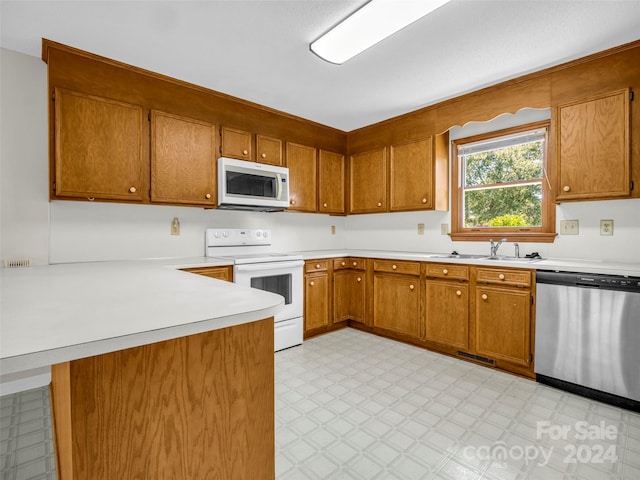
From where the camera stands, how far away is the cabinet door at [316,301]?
3.38 meters

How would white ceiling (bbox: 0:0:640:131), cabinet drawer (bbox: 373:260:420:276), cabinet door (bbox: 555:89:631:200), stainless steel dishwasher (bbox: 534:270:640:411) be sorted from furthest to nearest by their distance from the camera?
cabinet drawer (bbox: 373:260:420:276), cabinet door (bbox: 555:89:631:200), stainless steel dishwasher (bbox: 534:270:640:411), white ceiling (bbox: 0:0:640:131)

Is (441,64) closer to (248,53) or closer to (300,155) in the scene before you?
(248,53)

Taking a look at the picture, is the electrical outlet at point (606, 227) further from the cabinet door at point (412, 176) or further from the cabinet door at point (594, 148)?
the cabinet door at point (412, 176)

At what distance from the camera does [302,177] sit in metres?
3.70

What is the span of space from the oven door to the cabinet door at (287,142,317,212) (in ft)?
2.60

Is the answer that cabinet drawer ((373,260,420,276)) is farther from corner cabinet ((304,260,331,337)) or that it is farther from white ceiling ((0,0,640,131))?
white ceiling ((0,0,640,131))

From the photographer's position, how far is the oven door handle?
282cm

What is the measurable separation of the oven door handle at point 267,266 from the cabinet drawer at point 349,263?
0.58 m

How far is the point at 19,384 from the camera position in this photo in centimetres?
223

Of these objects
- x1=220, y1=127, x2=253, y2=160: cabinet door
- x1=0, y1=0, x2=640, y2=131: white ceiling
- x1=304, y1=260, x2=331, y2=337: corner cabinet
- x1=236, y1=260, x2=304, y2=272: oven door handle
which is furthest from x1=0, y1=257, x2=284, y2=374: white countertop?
x1=304, y1=260, x2=331, y2=337: corner cabinet

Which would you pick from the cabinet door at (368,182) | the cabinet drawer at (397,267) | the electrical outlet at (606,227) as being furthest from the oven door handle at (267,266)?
the electrical outlet at (606,227)

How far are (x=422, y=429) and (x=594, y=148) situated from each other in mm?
2342

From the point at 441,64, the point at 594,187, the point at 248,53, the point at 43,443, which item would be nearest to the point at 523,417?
the point at 594,187

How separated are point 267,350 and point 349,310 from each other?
9.46 feet
